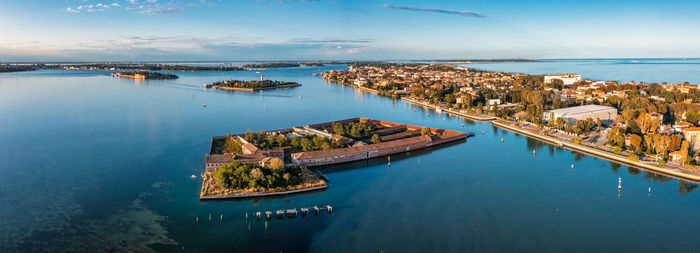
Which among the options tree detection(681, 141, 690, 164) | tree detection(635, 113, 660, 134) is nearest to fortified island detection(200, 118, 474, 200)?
tree detection(635, 113, 660, 134)

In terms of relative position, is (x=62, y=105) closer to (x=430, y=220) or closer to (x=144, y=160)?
(x=144, y=160)

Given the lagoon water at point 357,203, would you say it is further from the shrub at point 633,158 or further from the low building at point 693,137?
the low building at point 693,137

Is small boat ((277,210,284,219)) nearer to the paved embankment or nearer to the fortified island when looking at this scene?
the fortified island

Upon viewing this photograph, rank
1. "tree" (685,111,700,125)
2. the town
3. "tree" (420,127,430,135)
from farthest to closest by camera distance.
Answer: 1. "tree" (685,111,700,125)
2. "tree" (420,127,430,135)
3. the town

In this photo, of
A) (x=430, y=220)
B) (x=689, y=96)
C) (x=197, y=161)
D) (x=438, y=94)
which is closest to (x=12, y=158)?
(x=197, y=161)

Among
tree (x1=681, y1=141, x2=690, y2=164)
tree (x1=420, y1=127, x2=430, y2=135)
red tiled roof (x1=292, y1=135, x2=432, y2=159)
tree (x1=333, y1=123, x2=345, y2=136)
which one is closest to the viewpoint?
tree (x1=681, y1=141, x2=690, y2=164)

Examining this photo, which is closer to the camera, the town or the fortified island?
the fortified island

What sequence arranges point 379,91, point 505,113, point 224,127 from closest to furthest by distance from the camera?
point 224,127 → point 505,113 → point 379,91

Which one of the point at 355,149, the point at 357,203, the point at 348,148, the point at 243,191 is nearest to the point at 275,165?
the point at 243,191
